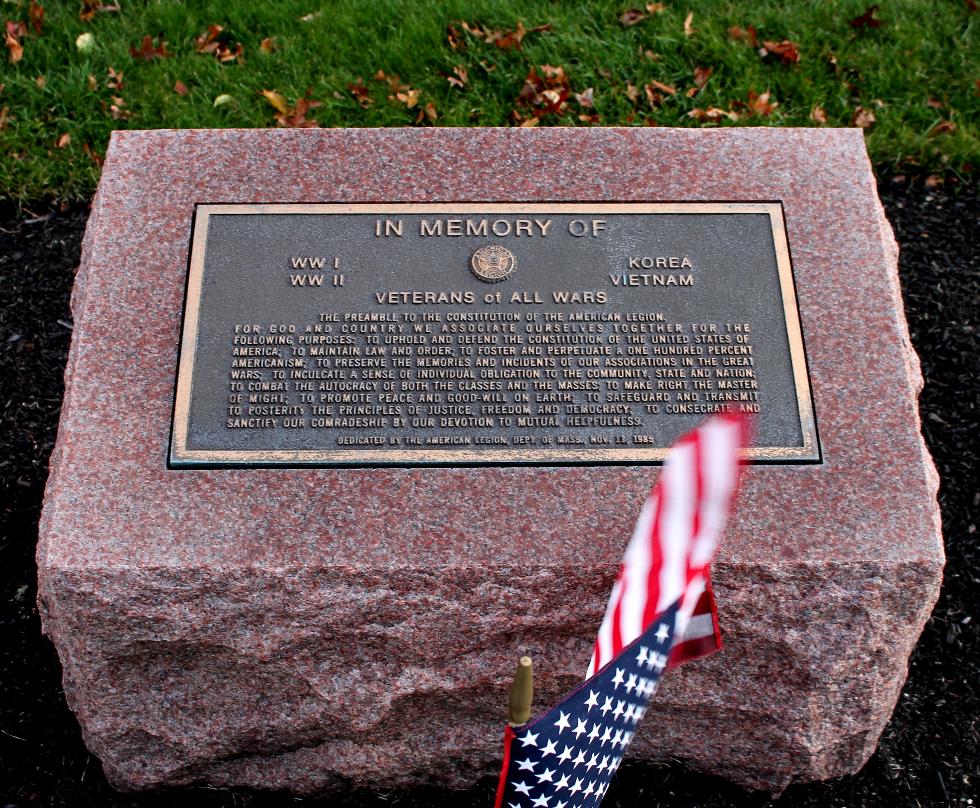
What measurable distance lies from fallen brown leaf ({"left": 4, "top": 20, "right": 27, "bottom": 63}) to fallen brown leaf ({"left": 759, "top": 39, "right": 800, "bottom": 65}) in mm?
4360

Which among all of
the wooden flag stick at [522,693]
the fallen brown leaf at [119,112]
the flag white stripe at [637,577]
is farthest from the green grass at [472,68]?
the wooden flag stick at [522,693]

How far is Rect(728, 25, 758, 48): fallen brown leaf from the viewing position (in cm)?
592

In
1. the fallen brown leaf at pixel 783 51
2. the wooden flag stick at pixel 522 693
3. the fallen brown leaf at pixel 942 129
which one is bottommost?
the wooden flag stick at pixel 522 693

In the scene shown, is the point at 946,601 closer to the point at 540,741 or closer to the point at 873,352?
the point at 873,352

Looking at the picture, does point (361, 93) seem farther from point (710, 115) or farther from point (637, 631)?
point (637, 631)

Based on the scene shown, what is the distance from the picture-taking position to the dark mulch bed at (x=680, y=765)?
364cm

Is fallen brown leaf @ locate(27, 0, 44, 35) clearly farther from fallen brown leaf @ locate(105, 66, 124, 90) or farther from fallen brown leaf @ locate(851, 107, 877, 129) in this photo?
fallen brown leaf @ locate(851, 107, 877, 129)

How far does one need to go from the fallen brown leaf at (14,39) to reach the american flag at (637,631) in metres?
5.11

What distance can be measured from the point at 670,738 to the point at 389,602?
116 centimetres

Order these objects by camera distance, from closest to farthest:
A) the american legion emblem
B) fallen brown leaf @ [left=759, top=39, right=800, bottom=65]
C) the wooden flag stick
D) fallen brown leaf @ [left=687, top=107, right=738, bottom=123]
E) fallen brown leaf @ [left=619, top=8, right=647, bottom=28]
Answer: the wooden flag stick < the american legion emblem < fallen brown leaf @ [left=687, top=107, right=738, bottom=123] < fallen brown leaf @ [left=759, top=39, right=800, bottom=65] < fallen brown leaf @ [left=619, top=8, right=647, bottom=28]

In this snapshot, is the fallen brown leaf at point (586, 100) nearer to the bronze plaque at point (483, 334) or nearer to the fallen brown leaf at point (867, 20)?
the fallen brown leaf at point (867, 20)

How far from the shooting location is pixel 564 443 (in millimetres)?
3262

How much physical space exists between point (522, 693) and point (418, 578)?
0.87m

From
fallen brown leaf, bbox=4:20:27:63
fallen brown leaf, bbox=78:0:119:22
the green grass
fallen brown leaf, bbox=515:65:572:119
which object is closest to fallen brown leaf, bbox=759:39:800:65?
the green grass
